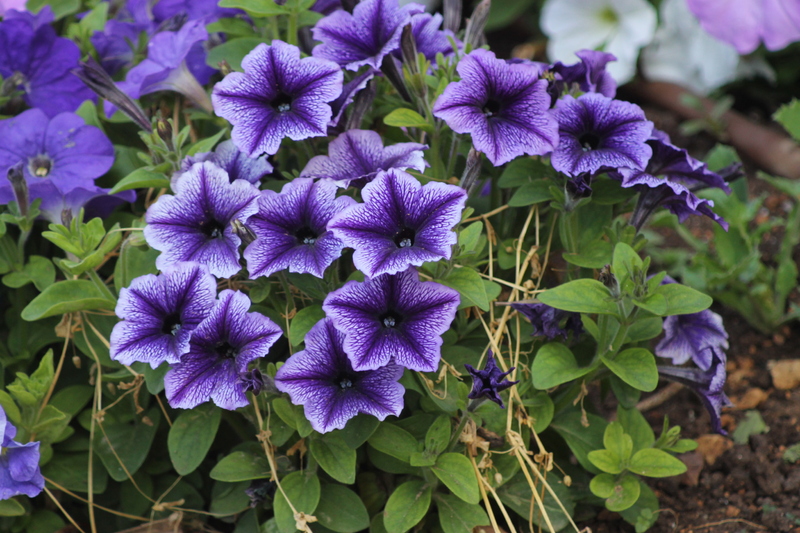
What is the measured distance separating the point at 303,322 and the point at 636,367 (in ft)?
1.67

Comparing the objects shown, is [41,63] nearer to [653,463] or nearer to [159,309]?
[159,309]

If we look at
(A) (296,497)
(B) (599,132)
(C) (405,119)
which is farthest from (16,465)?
(B) (599,132)

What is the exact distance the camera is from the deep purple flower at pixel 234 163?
122 cm

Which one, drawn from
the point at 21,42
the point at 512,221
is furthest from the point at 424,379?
the point at 21,42

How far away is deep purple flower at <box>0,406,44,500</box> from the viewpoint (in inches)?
43.9

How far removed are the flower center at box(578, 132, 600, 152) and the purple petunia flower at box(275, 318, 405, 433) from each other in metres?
0.48

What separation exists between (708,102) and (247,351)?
2.12 metres

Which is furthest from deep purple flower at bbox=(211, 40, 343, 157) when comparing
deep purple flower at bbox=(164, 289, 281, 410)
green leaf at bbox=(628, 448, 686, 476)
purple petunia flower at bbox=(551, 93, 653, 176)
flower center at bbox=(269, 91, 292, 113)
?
green leaf at bbox=(628, 448, 686, 476)

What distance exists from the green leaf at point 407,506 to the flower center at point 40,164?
866 millimetres

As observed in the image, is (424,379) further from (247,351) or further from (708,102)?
(708,102)

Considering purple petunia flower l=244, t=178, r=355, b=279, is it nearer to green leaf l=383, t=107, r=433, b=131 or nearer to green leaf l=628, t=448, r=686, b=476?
green leaf l=383, t=107, r=433, b=131

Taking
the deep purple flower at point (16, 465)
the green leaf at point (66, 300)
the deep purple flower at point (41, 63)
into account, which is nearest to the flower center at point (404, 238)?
the green leaf at point (66, 300)

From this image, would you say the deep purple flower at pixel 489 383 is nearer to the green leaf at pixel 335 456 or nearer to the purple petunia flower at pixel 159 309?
the green leaf at pixel 335 456

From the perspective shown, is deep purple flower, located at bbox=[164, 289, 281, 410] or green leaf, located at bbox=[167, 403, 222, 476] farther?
green leaf, located at bbox=[167, 403, 222, 476]
